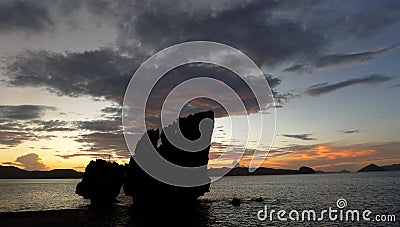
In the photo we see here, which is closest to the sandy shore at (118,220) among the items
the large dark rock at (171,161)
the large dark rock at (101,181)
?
the large dark rock at (171,161)

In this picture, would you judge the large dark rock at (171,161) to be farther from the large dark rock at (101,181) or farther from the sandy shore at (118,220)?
the sandy shore at (118,220)

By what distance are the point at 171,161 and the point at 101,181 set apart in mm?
19245

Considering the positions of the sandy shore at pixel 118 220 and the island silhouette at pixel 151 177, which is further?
the island silhouette at pixel 151 177

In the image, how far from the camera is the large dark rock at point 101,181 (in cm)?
8956

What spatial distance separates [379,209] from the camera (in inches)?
2931

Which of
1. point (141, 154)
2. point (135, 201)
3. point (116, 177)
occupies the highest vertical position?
point (141, 154)

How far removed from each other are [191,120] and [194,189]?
57.0 feet

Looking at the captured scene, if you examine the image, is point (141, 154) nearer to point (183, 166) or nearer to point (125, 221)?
point (183, 166)

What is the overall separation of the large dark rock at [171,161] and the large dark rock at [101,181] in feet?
11.2

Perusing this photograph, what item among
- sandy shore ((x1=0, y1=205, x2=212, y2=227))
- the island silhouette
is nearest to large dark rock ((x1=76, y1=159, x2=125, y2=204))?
the island silhouette

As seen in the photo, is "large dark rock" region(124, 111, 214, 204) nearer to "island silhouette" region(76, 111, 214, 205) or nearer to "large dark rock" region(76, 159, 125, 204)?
"island silhouette" region(76, 111, 214, 205)

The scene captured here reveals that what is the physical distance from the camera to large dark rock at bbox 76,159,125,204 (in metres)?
89.6

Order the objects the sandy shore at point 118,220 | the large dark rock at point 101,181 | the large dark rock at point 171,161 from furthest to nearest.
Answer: the large dark rock at point 101,181 → the large dark rock at point 171,161 → the sandy shore at point 118,220

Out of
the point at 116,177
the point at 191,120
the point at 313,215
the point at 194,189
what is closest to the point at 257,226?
the point at 313,215
